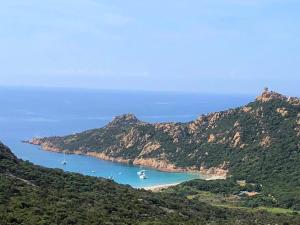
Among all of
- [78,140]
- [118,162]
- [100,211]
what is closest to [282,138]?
[118,162]

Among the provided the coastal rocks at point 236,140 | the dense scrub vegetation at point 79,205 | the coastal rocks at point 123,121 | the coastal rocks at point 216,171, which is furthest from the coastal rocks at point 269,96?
the dense scrub vegetation at point 79,205

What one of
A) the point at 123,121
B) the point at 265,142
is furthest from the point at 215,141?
the point at 123,121

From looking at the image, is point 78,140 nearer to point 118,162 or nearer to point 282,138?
point 118,162

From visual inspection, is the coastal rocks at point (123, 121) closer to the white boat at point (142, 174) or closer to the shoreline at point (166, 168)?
the shoreline at point (166, 168)

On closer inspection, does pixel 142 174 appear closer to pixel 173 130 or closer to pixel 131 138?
pixel 173 130

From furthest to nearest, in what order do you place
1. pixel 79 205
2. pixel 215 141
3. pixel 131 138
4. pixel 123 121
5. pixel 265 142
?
pixel 123 121, pixel 131 138, pixel 215 141, pixel 265 142, pixel 79 205
